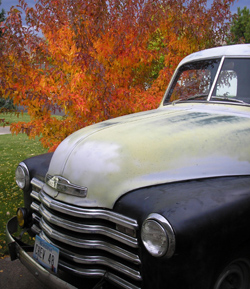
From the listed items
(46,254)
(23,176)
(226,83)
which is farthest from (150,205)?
(226,83)

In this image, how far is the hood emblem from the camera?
2.42 m

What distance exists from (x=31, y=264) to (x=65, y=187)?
2.28 feet

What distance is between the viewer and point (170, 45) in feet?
16.7

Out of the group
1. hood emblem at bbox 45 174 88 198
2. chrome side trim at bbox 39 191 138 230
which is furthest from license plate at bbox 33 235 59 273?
hood emblem at bbox 45 174 88 198

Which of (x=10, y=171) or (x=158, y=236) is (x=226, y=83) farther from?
(x=10, y=171)

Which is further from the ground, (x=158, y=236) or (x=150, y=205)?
(x=150, y=205)

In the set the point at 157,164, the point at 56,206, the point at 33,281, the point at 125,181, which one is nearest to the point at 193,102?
the point at 157,164

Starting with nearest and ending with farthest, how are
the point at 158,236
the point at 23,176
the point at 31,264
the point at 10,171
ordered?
the point at 158,236, the point at 31,264, the point at 23,176, the point at 10,171

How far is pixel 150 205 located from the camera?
2150mm

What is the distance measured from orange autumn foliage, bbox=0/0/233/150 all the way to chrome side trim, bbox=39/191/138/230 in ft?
6.57

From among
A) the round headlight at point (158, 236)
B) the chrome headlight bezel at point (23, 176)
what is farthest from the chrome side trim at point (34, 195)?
the round headlight at point (158, 236)

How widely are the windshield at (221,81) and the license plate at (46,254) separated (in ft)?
6.71

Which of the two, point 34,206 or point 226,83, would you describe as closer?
point 34,206

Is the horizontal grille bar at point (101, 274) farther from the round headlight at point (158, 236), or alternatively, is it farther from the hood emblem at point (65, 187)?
the hood emblem at point (65, 187)
